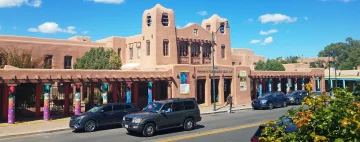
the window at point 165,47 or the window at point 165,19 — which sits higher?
the window at point 165,19

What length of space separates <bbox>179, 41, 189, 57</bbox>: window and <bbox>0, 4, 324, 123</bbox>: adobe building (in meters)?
0.07

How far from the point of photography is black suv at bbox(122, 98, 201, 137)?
51.3ft

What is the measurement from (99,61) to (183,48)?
10298 mm

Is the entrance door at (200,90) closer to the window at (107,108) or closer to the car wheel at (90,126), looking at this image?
the window at (107,108)

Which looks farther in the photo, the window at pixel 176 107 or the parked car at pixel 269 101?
the parked car at pixel 269 101

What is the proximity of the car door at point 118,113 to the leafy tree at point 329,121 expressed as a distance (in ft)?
46.4

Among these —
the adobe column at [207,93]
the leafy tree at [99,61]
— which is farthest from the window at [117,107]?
the leafy tree at [99,61]

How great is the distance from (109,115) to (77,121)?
1905 mm

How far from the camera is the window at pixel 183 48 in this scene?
3777 centimetres

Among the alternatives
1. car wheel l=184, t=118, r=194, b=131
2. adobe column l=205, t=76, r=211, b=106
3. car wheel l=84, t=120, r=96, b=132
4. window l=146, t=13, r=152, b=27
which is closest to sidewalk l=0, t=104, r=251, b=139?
car wheel l=84, t=120, r=96, b=132

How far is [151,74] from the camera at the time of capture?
89.7 feet

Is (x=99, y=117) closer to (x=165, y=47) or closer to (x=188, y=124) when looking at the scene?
(x=188, y=124)

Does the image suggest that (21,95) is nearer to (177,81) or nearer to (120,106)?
(120,106)

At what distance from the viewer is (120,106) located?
62.7 feet
